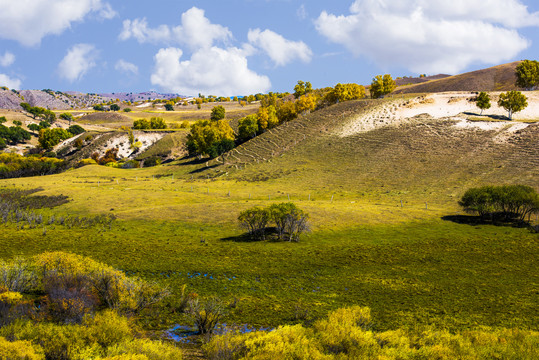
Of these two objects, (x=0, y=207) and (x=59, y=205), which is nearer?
(x=0, y=207)

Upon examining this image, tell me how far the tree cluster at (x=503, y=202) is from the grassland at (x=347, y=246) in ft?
13.3

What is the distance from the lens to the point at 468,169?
2965 inches

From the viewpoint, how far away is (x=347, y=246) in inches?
1457

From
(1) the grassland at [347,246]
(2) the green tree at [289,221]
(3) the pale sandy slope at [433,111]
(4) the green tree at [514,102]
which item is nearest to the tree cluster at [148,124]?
(1) the grassland at [347,246]

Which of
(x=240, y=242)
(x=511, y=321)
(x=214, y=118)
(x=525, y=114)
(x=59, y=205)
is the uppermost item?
(x=214, y=118)

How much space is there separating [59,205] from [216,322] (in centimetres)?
4750

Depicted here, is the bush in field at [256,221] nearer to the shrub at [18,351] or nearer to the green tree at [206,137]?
the shrub at [18,351]

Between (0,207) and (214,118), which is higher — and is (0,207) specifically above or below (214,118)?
below

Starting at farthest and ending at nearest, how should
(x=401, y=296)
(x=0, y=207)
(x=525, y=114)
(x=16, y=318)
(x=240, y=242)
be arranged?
1. (x=525, y=114)
2. (x=0, y=207)
3. (x=240, y=242)
4. (x=401, y=296)
5. (x=16, y=318)

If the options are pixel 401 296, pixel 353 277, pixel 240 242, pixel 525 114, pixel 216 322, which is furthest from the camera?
pixel 525 114

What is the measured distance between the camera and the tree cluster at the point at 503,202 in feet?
150

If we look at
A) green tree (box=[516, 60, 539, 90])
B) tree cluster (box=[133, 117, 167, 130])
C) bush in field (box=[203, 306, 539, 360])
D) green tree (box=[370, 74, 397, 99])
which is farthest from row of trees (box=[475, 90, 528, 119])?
tree cluster (box=[133, 117, 167, 130])

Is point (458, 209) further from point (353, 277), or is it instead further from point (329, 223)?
point (353, 277)

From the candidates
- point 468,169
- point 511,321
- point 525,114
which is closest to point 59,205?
point 511,321
